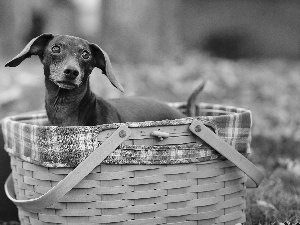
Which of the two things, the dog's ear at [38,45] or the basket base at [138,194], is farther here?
the dog's ear at [38,45]

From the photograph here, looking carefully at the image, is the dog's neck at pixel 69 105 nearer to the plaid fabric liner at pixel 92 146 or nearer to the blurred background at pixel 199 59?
the plaid fabric liner at pixel 92 146

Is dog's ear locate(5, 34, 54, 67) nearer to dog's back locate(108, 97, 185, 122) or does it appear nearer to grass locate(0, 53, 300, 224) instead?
dog's back locate(108, 97, 185, 122)

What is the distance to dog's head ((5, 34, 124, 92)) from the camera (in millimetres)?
2033

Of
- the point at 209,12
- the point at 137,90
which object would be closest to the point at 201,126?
the point at 137,90

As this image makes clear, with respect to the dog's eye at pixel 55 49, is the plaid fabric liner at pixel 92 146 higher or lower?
lower

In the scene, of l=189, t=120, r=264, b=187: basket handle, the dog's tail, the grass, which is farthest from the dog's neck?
the grass

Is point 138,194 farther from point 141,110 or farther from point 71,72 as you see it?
point 141,110

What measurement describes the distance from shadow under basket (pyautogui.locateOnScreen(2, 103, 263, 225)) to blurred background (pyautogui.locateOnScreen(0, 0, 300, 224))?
1.73 feet

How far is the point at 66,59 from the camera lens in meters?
2.07

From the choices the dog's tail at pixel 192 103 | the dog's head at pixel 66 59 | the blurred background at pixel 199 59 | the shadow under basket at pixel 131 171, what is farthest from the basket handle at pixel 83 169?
the dog's tail at pixel 192 103

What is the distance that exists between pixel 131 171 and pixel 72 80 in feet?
1.45

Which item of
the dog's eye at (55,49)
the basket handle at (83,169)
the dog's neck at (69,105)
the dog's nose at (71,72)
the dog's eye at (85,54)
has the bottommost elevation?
the basket handle at (83,169)

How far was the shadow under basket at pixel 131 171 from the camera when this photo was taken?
1.91m

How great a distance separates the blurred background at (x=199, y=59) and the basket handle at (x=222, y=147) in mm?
428
